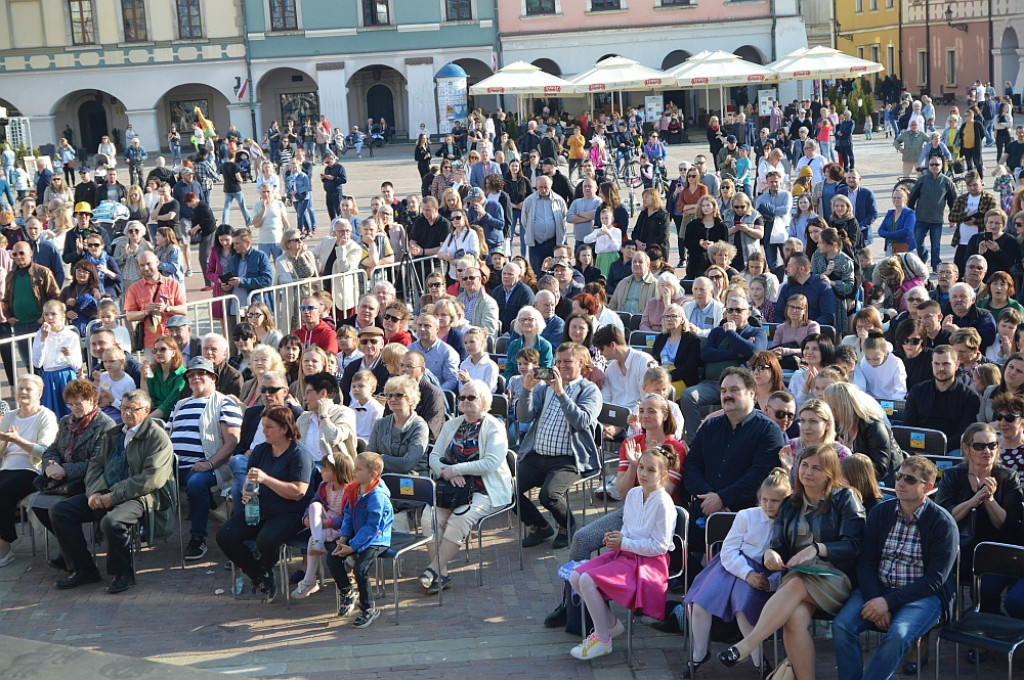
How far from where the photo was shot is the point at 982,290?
11.0 metres

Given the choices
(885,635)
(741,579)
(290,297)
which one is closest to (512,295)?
(290,297)

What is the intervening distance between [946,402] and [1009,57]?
4859cm

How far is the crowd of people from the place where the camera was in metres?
6.75

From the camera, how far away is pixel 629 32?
48.0 meters

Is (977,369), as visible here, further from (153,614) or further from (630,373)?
(153,614)

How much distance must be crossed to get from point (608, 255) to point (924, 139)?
1144 centimetres

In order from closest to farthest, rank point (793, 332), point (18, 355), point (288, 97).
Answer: point (793, 332), point (18, 355), point (288, 97)

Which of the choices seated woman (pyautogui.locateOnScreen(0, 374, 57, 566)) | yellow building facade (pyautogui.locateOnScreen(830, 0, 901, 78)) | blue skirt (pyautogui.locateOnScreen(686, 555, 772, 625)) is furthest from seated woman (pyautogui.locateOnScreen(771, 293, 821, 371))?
yellow building facade (pyautogui.locateOnScreen(830, 0, 901, 78))

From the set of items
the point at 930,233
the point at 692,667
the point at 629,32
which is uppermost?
the point at 629,32

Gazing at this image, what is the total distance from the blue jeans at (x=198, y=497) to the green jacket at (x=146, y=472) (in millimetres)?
182

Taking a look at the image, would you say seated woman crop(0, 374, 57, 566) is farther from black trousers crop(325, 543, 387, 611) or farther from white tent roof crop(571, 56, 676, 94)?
white tent roof crop(571, 56, 676, 94)

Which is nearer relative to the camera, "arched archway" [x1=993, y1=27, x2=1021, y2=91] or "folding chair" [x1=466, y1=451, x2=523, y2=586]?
"folding chair" [x1=466, y1=451, x2=523, y2=586]

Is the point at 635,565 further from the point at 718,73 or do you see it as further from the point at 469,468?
the point at 718,73

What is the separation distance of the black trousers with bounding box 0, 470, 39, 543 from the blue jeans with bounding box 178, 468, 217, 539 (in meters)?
1.15
